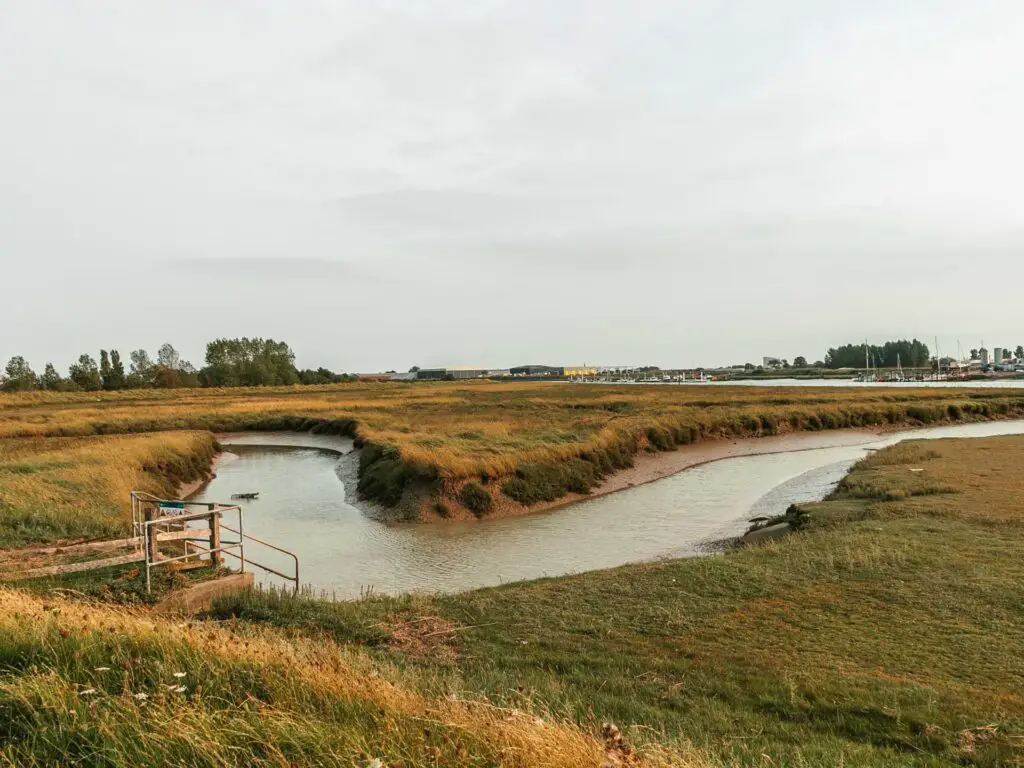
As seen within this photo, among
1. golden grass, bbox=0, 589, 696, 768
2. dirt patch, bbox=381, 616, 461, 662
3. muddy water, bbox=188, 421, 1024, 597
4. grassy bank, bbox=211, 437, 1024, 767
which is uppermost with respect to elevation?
golden grass, bbox=0, 589, 696, 768

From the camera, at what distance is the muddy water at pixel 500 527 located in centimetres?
1877

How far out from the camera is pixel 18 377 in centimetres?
14712

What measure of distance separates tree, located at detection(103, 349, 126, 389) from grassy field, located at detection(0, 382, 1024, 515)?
63.7 metres

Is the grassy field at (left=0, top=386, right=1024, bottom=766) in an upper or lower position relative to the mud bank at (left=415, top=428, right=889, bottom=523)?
upper

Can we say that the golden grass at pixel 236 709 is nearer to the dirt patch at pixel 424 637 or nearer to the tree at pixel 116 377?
the dirt patch at pixel 424 637

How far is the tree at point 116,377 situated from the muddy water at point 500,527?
5212 inches

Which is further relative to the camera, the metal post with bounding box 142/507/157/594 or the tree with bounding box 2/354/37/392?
the tree with bounding box 2/354/37/392

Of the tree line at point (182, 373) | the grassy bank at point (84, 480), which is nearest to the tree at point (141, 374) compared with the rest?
the tree line at point (182, 373)

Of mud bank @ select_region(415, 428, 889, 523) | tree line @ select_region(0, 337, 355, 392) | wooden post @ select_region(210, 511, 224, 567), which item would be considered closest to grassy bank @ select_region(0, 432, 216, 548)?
wooden post @ select_region(210, 511, 224, 567)

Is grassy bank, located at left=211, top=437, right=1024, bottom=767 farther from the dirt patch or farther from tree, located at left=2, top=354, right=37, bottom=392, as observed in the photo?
tree, located at left=2, top=354, right=37, bottom=392

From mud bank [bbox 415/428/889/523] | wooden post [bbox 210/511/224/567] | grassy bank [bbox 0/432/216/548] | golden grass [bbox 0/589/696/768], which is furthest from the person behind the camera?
mud bank [bbox 415/428/889/523]

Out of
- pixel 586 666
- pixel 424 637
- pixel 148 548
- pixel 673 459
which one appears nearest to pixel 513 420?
pixel 673 459

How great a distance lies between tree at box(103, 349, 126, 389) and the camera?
15150 centimetres

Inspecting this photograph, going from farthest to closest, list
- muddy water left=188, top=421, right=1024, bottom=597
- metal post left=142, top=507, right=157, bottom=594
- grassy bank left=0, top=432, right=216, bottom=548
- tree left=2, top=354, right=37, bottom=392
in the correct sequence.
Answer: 1. tree left=2, top=354, right=37, bottom=392
2. muddy water left=188, top=421, right=1024, bottom=597
3. grassy bank left=0, top=432, right=216, bottom=548
4. metal post left=142, top=507, right=157, bottom=594
